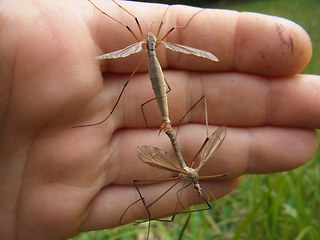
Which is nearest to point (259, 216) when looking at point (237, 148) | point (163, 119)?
point (237, 148)

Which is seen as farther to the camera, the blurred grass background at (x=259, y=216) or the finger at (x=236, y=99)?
the blurred grass background at (x=259, y=216)

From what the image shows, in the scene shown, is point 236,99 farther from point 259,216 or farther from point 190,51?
point 259,216

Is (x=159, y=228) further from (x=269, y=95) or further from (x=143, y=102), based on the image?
(x=269, y=95)

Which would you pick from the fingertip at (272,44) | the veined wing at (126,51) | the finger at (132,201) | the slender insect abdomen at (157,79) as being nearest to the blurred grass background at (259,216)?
the finger at (132,201)

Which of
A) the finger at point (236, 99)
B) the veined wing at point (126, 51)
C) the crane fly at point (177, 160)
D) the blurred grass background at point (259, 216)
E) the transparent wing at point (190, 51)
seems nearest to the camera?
the veined wing at point (126, 51)

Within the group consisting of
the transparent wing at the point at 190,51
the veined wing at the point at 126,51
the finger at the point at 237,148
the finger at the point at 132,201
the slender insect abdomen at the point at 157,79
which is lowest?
the finger at the point at 132,201

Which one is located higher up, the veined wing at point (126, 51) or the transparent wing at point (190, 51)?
the veined wing at point (126, 51)

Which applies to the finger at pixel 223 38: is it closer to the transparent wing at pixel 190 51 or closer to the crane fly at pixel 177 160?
the transparent wing at pixel 190 51
